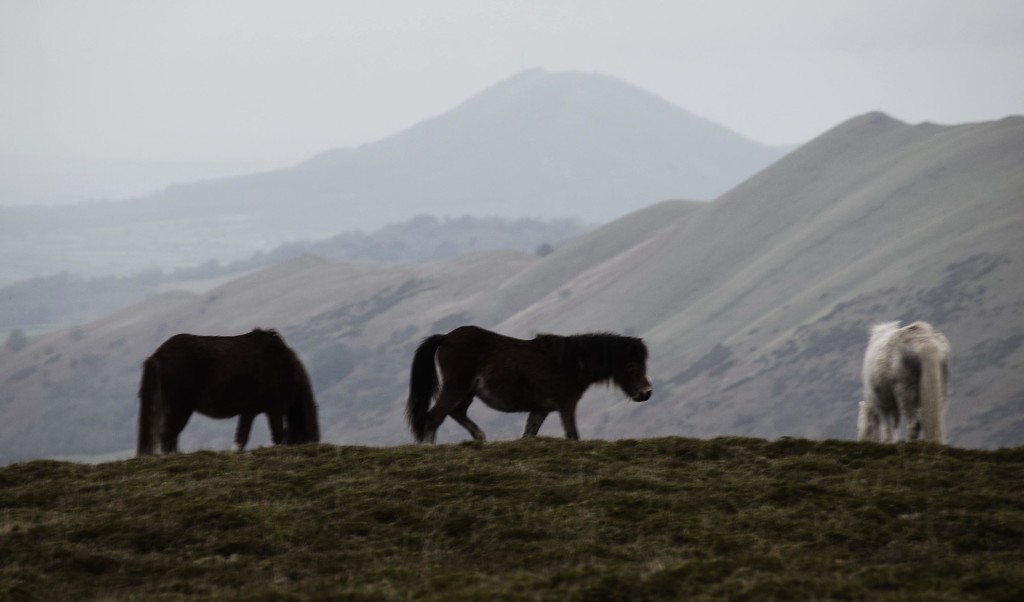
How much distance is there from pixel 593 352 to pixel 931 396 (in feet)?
18.0

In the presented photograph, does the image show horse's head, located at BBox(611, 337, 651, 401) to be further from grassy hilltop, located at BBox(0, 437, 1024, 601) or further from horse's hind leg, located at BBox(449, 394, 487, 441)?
grassy hilltop, located at BBox(0, 437, 1024, 601)

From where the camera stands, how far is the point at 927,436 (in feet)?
68.2

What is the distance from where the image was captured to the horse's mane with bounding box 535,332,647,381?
850 inches

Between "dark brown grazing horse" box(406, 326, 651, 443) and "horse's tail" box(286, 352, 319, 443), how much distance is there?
166 cm

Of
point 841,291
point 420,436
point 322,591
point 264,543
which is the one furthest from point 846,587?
point 841,291

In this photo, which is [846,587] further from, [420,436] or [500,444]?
[420,436]

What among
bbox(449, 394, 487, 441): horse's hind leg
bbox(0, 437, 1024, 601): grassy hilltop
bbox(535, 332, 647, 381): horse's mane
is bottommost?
bbox(0, 437, 1024, 601): grassy hilltop

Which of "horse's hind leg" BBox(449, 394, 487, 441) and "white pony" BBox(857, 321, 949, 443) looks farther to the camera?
"horse's hind leg" BBox(449, 394, 487, 441)

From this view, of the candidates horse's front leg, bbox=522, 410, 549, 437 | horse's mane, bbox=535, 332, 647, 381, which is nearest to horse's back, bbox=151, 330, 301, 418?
horse's front leg, bbox=522, 410, 549, 437

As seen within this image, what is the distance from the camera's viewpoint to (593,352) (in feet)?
71.6

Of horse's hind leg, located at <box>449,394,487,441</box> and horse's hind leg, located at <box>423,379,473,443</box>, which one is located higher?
horse's hind leg, located at <box>423,379,473,443</box>

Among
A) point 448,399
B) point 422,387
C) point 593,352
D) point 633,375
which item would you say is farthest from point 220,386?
point 633,375

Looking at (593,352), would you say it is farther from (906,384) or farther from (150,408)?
(150,408)

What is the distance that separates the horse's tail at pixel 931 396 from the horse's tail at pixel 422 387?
7.86 metres
